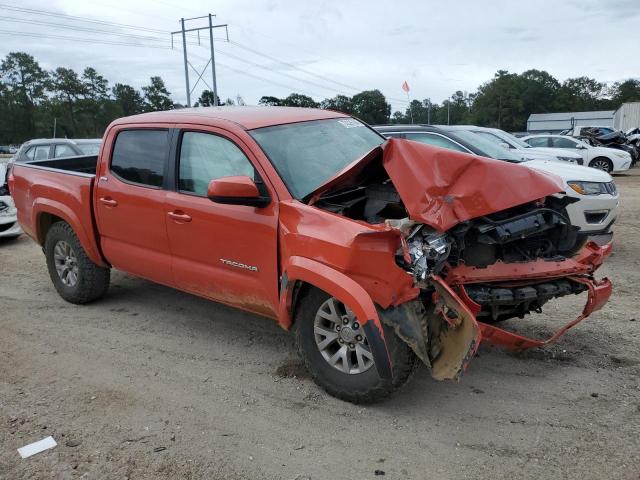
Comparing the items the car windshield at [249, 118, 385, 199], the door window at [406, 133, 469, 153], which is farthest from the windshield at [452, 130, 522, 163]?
the car windshield at [249, 118, 385, 199]

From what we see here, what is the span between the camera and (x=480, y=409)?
11.5ft

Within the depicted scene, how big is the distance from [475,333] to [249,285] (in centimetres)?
168

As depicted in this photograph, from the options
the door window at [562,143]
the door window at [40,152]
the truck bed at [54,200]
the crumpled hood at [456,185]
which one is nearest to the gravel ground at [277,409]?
the truck bed at [54,200]

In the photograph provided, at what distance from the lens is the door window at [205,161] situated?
4074 mm

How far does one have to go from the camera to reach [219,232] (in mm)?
4062

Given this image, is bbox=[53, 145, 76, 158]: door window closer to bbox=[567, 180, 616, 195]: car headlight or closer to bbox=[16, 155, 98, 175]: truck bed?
bbox=[16, 155, 98, 175]: truck bed

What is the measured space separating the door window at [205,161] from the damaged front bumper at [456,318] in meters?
1.58

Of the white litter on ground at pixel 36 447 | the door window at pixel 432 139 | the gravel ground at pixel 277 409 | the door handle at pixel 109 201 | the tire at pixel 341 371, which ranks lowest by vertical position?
the white litter on ground at pixel 36 447

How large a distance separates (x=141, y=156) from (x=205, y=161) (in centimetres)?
85

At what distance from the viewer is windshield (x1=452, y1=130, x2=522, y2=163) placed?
7.93 m

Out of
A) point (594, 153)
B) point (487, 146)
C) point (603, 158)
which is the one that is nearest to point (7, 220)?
point (487, 146)

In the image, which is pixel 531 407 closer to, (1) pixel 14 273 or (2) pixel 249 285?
(2) pixel 249 285

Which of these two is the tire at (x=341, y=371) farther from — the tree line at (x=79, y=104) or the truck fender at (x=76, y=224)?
the tree line at (x=79, y=104)

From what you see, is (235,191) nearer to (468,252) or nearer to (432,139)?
(468,252)
